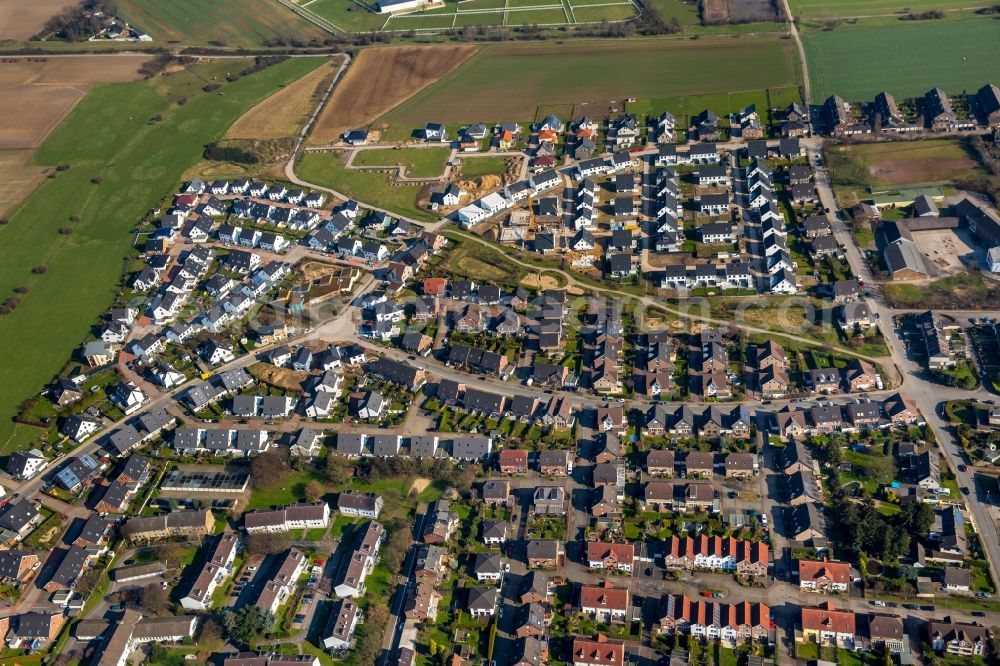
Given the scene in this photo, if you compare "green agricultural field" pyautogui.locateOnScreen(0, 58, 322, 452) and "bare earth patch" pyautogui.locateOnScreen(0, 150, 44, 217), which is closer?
"green agricultural field" pyautogui.locateOnScreen(0, 58, 322, 452)

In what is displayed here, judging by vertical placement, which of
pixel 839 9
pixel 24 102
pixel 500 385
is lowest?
pixel 500 385

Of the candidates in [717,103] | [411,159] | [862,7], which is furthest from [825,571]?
[862,7]

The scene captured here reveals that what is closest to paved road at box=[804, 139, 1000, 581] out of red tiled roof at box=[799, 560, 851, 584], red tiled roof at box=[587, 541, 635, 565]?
red tiled roof at box=[799, 560, 851, 584]

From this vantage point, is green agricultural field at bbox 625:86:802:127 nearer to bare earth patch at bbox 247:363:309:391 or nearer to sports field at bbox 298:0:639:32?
sports field at bbox 298:0:639:32

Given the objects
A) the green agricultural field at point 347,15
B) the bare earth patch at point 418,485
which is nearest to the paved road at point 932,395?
the bare earth patch at point 418,485

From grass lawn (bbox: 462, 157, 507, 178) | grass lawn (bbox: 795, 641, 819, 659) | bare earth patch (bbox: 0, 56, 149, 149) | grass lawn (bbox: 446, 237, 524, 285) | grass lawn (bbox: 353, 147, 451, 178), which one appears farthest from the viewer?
bare earth patch (bbox: 0, 56, 149, 149)

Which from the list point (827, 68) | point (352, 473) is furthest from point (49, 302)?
point (827, 68)

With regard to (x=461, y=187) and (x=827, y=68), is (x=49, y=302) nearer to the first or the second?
(x=461, y=187)

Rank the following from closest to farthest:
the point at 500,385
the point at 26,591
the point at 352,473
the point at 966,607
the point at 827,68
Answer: the point at 966,607 < the point at 26,591 < the point at 352,473 < the point at 500,385 < the point at 827,68
